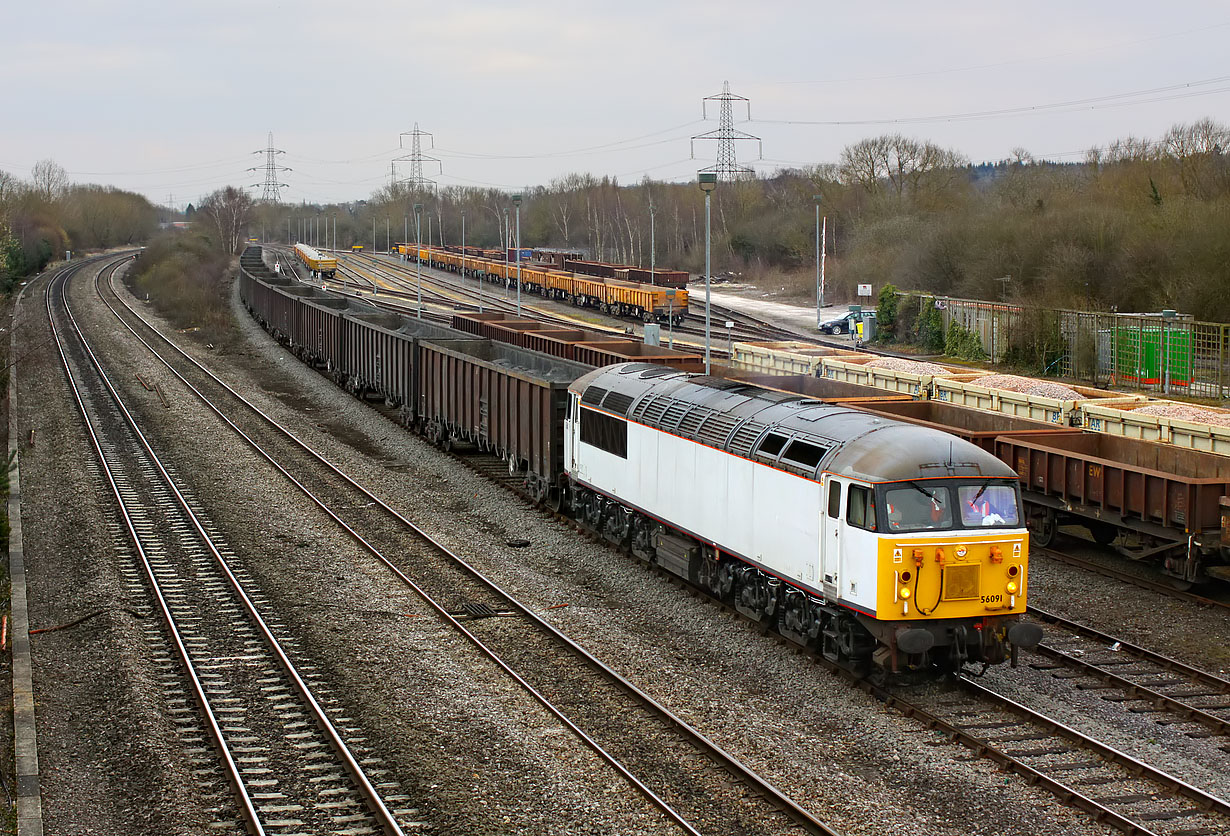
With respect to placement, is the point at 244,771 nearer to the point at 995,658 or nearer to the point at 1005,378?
the point at 995,658

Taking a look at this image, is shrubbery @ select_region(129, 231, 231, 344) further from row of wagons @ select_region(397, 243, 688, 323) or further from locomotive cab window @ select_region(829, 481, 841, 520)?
locomotive cab window @ select_region(829, 481, 841, 520)

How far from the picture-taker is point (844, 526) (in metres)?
13.1

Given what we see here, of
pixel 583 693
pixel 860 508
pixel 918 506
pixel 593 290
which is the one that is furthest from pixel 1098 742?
pixel 593 290

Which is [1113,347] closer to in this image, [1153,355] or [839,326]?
[1153,355]

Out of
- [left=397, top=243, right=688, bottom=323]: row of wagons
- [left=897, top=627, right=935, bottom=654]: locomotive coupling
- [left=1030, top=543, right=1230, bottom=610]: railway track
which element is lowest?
[left=1030, top=543, right=1230, bottom=610]: railway track

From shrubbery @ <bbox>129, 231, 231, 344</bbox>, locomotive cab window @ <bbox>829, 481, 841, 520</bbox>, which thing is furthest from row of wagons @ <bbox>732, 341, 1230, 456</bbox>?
shrubbery @ <bbox>129, 231, 231, 344</bbox>

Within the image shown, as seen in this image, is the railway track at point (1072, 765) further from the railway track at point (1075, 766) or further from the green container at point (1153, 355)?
the green container at point (1153, 355)

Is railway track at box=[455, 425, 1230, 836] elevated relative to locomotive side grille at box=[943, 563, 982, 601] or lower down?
lower down

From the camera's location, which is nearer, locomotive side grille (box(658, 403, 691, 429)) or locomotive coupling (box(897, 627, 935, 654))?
locomotive coupling (box(897, 627, 935, 654))

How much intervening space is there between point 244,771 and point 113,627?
230 inches

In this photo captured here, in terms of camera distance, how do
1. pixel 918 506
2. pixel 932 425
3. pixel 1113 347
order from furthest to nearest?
pixel 1113 347 → pixel 932 425 → pixel 918 506

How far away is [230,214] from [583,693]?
5283 inches

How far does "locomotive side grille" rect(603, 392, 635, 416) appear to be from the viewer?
1909 cm

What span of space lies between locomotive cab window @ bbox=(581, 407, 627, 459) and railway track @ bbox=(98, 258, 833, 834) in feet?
9.91
